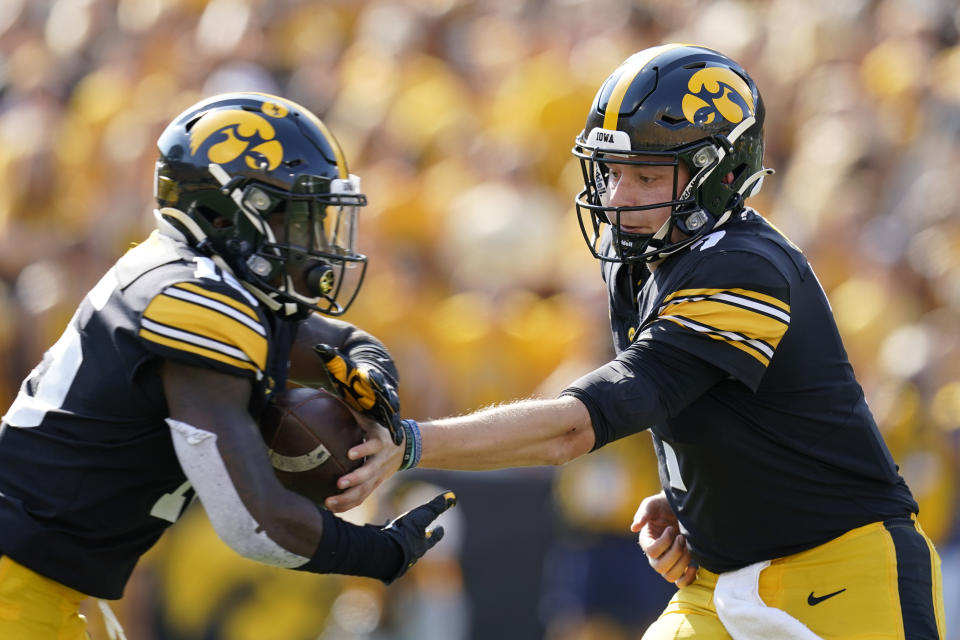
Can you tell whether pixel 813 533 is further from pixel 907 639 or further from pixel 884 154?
pixel 884 154

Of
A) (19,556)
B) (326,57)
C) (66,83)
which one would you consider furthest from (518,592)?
(66,83)

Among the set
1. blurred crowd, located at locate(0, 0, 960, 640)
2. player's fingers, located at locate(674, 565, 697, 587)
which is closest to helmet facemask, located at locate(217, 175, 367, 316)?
player's fingers, located at locate(674, 565, 697, 587)

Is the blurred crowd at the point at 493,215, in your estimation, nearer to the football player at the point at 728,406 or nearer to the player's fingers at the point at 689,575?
the player's fingers at the point at 689,575

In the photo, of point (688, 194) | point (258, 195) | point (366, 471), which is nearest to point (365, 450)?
point (366, 471)

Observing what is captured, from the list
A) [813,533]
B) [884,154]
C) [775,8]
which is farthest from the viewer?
[775,8]

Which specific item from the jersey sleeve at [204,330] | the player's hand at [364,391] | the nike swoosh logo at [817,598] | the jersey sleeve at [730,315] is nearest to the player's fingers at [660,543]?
the nike swoosh logo at [817,598]

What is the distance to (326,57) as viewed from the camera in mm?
9719

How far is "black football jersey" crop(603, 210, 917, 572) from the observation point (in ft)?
11.3

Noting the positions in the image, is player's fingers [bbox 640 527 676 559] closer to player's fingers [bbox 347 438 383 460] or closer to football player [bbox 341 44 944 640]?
football player [bbox 341 44 944 640]

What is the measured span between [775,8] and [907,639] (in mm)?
6413

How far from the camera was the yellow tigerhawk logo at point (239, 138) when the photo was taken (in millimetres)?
3475

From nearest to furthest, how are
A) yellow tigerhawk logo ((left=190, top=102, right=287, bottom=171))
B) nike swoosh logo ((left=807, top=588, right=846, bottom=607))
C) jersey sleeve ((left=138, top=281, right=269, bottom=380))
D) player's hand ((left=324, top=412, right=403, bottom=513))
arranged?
1. jersey sleeve ((left=138, top=281, right=269, bottom=380))
2. player's hand ((left=324, top=412, right=403, bottom=513))
3. yellow tigerhawk logo ((left=190, top=102, right=287, bottom=171))
4. nike swoosh logo ((left=807, top=588, right=846, bottom=607))

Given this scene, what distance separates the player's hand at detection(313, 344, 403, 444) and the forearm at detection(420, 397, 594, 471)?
0.10 m

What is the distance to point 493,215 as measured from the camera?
25.4 feet
